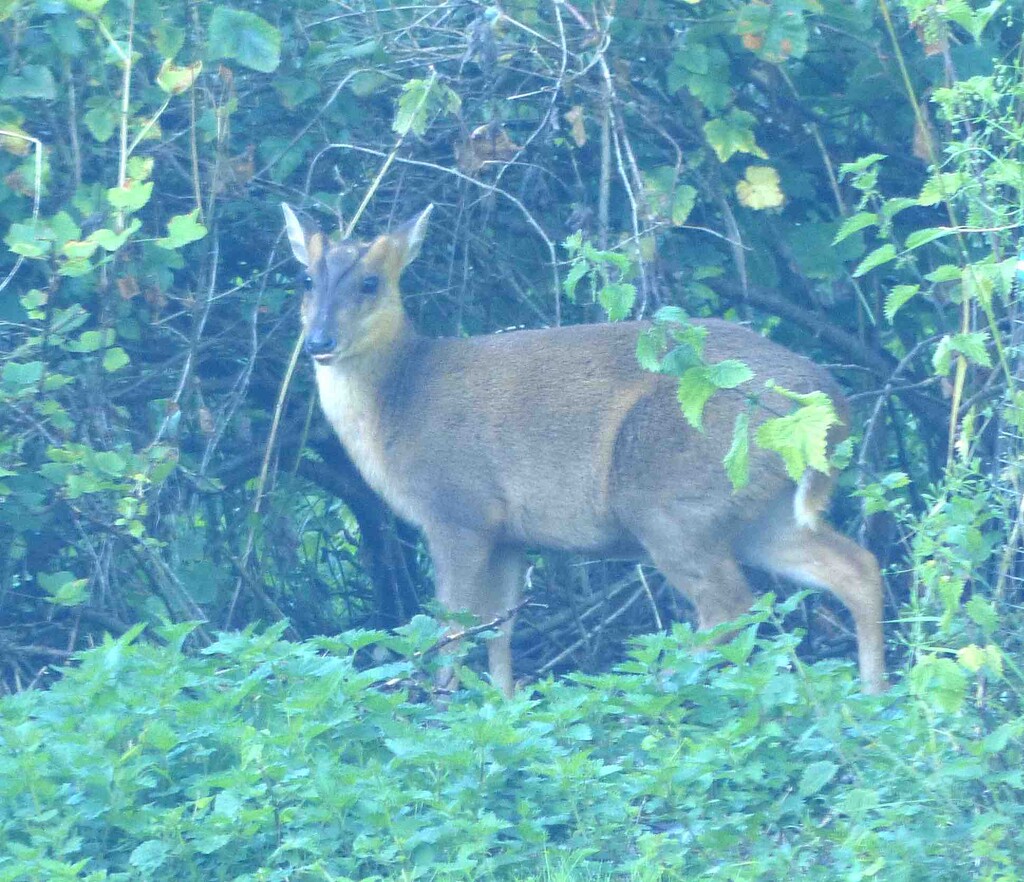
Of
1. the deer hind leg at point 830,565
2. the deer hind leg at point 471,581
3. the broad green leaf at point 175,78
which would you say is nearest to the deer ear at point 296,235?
the broad green leaf at point 175,78

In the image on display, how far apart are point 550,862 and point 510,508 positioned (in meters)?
2.73

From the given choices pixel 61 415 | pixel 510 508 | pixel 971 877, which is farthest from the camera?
pixel 510 508

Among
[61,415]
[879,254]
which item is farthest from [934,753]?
[61,415]

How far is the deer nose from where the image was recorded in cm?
666

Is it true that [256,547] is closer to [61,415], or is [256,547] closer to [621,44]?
[61,415]

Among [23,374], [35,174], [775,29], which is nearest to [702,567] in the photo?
[775,29]

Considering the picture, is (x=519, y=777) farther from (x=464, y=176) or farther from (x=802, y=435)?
(x=464, y=176)

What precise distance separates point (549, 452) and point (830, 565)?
116 cm

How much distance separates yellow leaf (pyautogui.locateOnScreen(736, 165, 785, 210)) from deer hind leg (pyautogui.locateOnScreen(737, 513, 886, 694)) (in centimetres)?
124

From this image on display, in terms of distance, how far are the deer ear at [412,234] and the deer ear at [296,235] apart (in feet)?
1.28

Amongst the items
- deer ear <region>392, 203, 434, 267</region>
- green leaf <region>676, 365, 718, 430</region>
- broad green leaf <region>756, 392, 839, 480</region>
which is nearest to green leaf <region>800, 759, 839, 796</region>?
broad green leaf <region>756, 392, 839, 480</region>

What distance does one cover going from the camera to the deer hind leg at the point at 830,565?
6.14 m

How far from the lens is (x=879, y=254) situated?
15.0 feet

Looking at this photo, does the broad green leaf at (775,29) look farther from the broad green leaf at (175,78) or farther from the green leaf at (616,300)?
→ the broad green leaf at (175,78)
